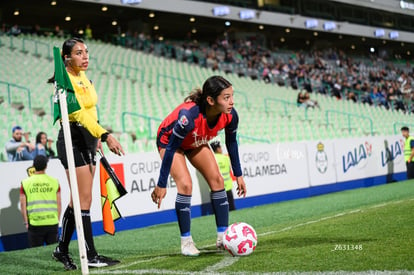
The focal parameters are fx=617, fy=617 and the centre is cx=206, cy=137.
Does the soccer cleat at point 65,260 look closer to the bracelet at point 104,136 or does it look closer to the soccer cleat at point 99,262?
the soccer cleat at point 99,262

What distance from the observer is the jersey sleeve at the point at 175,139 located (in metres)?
6.02

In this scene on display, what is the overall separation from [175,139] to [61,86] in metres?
1.22

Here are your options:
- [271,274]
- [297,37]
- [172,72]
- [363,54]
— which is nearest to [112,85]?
[172,72]

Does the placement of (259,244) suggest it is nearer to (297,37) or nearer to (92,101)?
(92,101)

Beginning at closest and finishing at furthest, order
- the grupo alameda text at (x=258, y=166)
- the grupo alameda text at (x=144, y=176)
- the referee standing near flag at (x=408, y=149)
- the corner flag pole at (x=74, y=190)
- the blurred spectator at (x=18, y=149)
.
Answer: the corner flag pole at (x=74, y=190)
the blurred spectator at (x=18, y=149)
the grupo alameda text at (x=144, y=176)
the grupo alameda text at (x=258, y=166)
the referee standing near flag at (x=408, y=149)

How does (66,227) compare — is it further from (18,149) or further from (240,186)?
(18,149)

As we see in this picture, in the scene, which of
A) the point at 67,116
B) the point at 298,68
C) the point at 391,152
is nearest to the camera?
the point at 67,116

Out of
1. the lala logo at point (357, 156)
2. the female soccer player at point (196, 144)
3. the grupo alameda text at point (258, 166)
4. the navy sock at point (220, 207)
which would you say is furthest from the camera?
the lala logo at point (357, 156)

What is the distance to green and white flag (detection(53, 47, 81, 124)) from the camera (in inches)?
215

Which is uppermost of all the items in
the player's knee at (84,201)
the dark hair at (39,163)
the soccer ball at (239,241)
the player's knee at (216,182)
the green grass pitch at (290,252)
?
the dark hair at (39,163)

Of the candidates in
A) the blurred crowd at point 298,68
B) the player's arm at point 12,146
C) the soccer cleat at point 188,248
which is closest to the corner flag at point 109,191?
the soccer cleat at point 188,248

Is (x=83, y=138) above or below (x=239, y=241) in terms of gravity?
above

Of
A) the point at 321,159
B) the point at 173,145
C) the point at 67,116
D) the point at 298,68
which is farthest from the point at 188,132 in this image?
the point at 298,68

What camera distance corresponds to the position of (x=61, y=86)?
5543 millimetres
